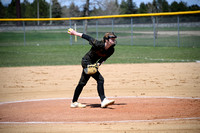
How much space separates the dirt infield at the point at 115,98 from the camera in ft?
17.7

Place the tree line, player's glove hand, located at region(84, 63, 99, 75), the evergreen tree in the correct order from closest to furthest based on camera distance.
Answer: player's glove hand, located at region(84, 63, 99, 75) < the tree line < the evergreen tree

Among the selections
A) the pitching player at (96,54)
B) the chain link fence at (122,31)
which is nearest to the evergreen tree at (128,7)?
the chain link fence at (122,31)

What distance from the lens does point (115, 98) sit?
816 cm

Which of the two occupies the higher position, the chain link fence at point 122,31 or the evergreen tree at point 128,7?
the evergreen tree at point 128,7

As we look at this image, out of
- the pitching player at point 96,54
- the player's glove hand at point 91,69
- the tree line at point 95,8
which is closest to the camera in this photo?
the pitching player at point 96,54

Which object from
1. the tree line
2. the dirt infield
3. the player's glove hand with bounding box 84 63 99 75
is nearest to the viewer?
the dirt infield

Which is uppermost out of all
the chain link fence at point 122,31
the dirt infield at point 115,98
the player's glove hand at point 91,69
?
the chain link fence at point 122,31

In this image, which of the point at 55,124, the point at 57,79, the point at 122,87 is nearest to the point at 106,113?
the point at 55,124

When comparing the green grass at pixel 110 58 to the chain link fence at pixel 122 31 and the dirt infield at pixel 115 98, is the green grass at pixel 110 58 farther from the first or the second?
the chain link fence at pixel 122 31

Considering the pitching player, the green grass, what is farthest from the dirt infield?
the green grass

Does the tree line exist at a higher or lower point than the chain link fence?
higher

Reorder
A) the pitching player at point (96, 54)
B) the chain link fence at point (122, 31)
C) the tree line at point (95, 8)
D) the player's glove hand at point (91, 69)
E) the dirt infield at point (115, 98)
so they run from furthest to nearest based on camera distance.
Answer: the tree line at point (95, 8) < the chain link fence at point (122, 31) < the player's glove hand at point (91, 69) < the pitching player at point (96, 54) < the dirt infield at point (115, 98)

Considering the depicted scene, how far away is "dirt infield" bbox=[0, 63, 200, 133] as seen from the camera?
5384 mm

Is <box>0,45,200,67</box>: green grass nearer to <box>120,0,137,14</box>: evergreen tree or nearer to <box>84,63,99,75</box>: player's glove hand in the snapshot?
<box>84,63,99,75</box>: player's glove hand
